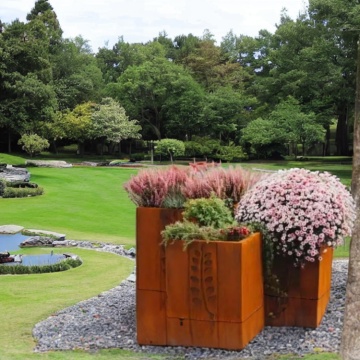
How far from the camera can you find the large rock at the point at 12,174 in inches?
1221

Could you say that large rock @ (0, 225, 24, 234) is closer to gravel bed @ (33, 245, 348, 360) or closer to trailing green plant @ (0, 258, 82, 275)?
trailing green plant @ (0, 258, 82, 275)

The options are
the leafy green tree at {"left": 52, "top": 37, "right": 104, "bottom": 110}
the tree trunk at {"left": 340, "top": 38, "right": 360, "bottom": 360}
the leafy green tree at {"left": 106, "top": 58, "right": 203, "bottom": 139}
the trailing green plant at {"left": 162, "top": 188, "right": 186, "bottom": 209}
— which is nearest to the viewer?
the tree trunk at {"left": 340, "top": 38, "right": 360, "bottom": 360}

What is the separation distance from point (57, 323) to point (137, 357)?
1.79 m

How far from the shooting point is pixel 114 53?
73938mm

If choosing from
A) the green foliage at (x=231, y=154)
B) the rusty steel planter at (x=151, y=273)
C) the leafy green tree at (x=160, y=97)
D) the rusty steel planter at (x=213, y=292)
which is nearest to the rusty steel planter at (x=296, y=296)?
the rusty steel planter at (x=213, y=292)

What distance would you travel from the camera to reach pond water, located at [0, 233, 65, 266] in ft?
44.4

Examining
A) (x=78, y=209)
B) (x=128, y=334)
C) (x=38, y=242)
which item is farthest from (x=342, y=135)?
(x=128, y=334)

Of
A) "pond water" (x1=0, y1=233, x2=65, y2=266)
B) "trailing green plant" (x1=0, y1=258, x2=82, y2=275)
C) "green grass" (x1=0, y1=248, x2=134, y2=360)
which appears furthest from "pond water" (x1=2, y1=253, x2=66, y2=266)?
"trailing green plant" (x1=0, y1=258, x2=82, y2=275)

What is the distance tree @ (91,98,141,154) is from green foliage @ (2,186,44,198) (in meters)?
21.5

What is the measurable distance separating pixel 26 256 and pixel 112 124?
35126mm

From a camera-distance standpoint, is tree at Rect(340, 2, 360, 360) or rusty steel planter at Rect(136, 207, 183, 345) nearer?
tree at Rect(340, 2, 360, 360)

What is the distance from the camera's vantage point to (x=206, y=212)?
5.99 metres

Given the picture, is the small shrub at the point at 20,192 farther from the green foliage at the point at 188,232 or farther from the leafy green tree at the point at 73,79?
the leafy green tree at the point at 73,79

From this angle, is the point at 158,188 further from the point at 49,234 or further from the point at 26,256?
the point at 49,234
